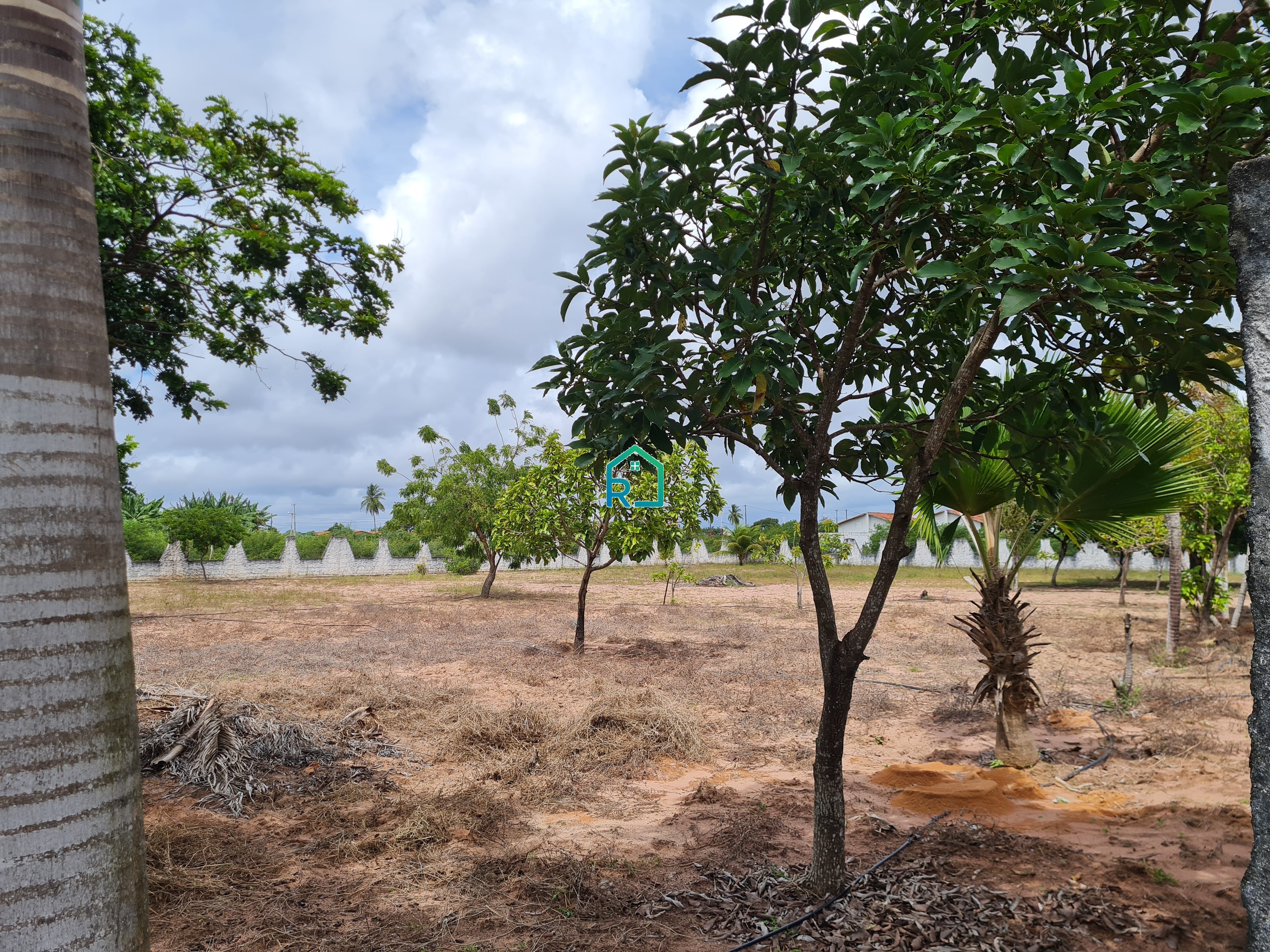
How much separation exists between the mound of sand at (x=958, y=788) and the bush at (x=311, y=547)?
40.2 metres

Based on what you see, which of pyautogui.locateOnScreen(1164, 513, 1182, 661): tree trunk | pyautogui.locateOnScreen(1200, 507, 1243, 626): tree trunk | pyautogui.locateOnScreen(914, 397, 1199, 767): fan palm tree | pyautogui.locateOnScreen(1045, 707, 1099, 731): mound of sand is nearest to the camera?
pyautogui.locateOnScreen(914, 397, 1199, 767): fan palm tree

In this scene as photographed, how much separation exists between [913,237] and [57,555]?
3092mm

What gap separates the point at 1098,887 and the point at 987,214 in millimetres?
3650

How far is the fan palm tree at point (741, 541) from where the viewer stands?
4297 cm

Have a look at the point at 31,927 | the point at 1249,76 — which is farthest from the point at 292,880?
the point at 1249,76

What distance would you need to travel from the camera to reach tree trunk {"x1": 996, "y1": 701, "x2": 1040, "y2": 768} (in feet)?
21.5

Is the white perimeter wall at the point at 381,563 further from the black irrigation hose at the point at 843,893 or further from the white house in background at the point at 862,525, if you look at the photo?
the black irrigation hose at the point at 843,893

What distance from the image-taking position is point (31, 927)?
1.86 m

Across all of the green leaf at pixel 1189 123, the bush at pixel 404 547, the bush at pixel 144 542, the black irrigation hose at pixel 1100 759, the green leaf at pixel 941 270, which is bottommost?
the black irrigation hose at pixel 1100 759

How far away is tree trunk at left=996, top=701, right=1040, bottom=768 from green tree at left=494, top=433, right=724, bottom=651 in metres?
7.59

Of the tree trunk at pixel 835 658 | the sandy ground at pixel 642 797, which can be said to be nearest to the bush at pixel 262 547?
the sandy ground at pixel 642 797

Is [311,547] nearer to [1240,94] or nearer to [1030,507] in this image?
[1030,507]

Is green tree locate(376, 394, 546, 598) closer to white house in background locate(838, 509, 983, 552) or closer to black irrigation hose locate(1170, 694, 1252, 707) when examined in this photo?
black irrigation hose locate(1170, 694, 1252, 707)

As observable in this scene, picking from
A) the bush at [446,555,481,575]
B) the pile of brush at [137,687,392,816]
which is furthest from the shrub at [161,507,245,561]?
the pile of brush at [137,687,392,816]
